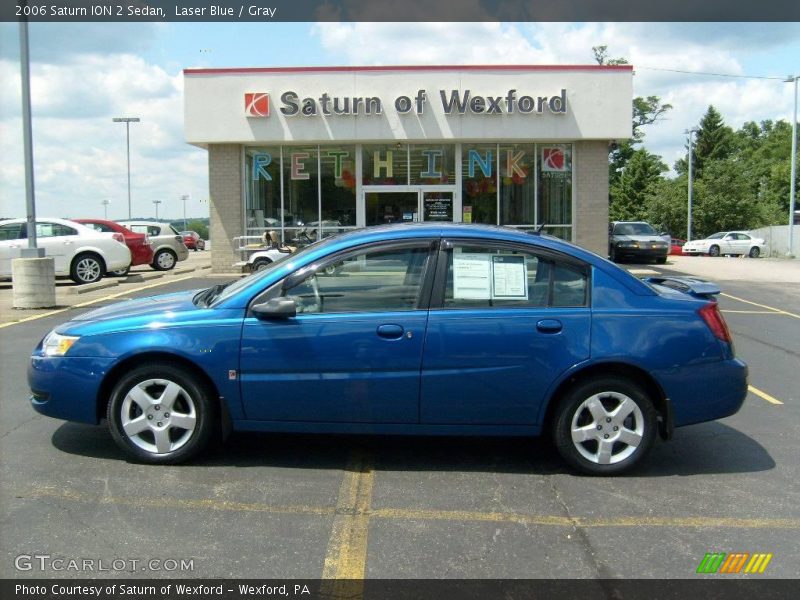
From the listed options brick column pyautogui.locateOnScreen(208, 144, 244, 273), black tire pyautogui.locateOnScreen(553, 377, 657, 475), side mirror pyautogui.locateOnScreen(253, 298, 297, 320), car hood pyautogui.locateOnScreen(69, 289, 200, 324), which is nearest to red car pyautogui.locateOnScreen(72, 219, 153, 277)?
brick column pyautogui.locateOnScreen(208, 144, 244, 273)

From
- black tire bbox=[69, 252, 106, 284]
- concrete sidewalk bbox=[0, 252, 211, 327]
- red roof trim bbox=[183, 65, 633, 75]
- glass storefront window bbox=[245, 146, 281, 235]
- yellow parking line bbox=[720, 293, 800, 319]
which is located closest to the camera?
Result: concrete sidewalk bbox=[0, 252, 211, 327]

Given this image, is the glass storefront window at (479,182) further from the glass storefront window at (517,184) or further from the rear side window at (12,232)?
the rear side window at (12,232)

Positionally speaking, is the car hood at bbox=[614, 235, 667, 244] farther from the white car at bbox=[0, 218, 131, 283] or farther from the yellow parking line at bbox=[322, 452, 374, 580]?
the yellow parking line at bbox=[322, 452, 374, 580]

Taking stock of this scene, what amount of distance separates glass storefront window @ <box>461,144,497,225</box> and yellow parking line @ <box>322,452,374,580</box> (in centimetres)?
1566

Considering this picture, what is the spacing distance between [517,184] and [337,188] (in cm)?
494

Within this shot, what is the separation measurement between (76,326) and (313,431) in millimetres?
1708

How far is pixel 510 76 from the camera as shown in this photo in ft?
62.2

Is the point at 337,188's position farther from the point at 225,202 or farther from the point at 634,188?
the point at 634,188

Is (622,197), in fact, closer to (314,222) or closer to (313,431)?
(314,222)

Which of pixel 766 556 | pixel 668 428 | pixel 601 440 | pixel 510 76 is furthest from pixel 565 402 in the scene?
pixel 510 76

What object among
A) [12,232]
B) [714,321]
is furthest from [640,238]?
[714,321]

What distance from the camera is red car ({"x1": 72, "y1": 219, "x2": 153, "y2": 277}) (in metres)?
18.9

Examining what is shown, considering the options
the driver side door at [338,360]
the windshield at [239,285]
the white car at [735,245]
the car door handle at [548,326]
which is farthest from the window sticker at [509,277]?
the white car at [735,245]

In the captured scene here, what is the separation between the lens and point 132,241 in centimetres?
1981
